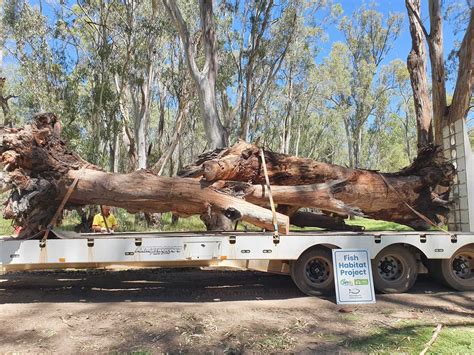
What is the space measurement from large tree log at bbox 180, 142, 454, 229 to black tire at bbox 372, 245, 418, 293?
1.07 m

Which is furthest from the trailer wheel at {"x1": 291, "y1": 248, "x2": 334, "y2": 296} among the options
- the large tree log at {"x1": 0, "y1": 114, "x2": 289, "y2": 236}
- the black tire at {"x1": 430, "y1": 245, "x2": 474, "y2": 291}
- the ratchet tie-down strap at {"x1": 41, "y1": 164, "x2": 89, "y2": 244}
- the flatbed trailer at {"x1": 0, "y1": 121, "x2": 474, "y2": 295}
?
the ratchet tie-down strap at {"x1": 41, "y1": 164, "x2": 89, "y2": 244}

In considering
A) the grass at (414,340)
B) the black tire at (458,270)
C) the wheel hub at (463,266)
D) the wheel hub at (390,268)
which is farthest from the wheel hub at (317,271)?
the wheel hub at (463,266)

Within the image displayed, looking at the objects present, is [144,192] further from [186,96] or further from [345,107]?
[345,107]

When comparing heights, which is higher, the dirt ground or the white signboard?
the white signboard

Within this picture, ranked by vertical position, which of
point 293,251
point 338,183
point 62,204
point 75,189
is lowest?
point 293,251

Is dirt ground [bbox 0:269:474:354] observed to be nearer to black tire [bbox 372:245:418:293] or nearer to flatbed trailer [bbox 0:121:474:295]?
black tire [bbox 372:245:418:293]

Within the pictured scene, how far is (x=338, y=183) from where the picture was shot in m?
8.51

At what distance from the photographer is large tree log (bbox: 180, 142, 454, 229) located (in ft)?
26.1

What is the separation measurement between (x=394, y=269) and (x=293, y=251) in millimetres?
1968

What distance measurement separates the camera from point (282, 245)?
22.1 feet

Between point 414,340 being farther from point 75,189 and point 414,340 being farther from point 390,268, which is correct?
point 75,189

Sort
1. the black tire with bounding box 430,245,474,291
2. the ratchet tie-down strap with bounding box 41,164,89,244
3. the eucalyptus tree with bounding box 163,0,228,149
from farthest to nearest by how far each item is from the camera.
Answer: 1. the eucalyptus tree with bounding box 163,0,228,149
2. the black tire with bounding box 430,245,474,291
3. the ratchet tie-down strap with bounding box 41,164,89,244

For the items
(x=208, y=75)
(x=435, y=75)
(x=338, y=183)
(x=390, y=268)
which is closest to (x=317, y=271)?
(x=390, y=268)

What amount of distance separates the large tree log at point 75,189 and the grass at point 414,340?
241 centimetres
